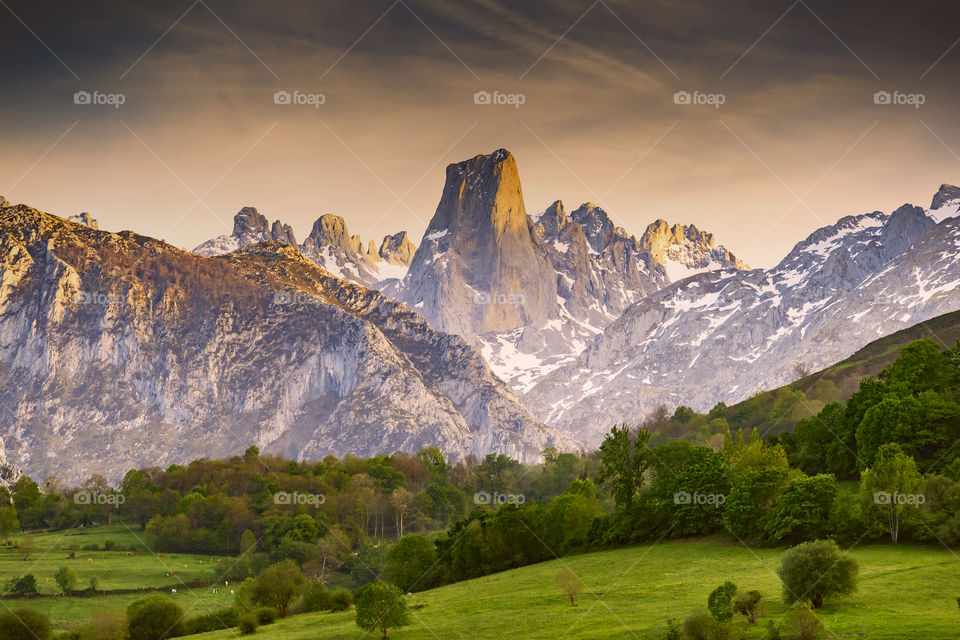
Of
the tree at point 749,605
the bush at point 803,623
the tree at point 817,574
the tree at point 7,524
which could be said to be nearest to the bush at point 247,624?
the tree at point 749,605

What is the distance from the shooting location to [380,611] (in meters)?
74.0

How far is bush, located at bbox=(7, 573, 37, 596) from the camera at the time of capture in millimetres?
138875

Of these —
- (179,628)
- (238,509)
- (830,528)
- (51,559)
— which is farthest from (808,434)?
(51,559)

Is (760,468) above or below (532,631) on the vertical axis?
above

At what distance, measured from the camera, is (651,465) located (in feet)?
397

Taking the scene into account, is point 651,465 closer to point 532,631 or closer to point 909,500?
point 909,500

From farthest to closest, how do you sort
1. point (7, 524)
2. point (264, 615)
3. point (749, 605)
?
point (7, 524)
point (264, 615)
point (749, 605)

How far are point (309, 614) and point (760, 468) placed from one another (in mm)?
55908

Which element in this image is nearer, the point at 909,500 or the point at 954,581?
the point at 954,581

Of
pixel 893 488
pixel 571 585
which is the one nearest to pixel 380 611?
pixel 571 585

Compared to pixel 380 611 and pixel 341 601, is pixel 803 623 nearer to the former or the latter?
pixel 380 611

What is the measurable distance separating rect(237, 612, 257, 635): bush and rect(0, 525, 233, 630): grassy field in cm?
3289

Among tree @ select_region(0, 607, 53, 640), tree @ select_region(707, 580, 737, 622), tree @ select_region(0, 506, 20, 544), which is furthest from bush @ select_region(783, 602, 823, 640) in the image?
tree @ select_region(0, 506, 20, 544)

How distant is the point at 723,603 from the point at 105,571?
128 m
